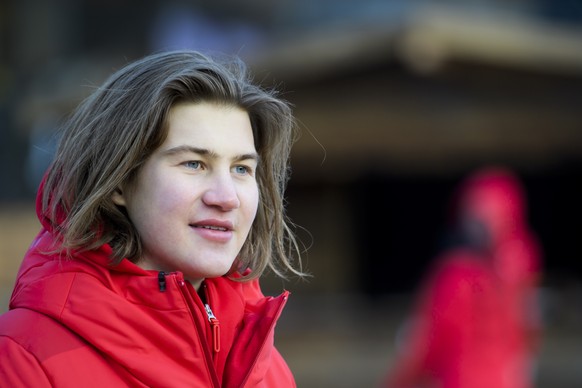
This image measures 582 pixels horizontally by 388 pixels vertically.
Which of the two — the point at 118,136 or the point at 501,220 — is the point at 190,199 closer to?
the point at 118,136

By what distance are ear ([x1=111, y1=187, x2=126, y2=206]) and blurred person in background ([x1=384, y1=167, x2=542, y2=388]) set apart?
2989mm

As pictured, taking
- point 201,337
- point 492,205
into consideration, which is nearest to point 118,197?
point 201,337

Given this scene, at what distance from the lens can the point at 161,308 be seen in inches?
75.9

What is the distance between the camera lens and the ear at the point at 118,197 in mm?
2033

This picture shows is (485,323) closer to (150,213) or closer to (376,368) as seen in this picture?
(150,213)

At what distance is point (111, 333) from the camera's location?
73.5 inches

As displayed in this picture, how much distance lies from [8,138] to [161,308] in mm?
11550

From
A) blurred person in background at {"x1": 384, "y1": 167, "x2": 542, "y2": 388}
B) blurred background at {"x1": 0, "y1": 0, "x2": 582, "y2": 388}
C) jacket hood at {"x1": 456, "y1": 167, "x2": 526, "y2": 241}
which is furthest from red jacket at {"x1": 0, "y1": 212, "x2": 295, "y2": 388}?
blurred background at {"x1": 0, "y1": 0, "x2": 582, "y2": 388}

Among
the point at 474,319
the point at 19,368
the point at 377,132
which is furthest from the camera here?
the point at 377,132

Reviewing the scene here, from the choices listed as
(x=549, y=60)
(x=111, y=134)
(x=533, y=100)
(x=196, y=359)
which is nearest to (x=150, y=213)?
(x=111, y=134)

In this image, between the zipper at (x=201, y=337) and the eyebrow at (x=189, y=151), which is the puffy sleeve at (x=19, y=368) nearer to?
the zipper at (x=201, y=337)

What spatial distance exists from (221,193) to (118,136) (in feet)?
0.75

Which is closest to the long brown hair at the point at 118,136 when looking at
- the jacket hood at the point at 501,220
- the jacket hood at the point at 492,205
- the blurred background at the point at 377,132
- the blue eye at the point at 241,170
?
the blue eye at the point at 241,170

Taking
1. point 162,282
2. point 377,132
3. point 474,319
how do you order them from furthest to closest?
point 377,132 → point 474,319 → point 162,282
